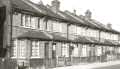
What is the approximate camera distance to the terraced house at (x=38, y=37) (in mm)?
27469

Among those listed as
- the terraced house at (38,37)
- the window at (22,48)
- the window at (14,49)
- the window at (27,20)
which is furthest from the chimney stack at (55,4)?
the window at (14,49)

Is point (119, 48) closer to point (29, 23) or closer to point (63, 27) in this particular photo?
point (63, 27)

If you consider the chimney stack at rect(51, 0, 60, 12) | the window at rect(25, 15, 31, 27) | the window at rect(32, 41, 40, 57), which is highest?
the chimney stack at rect(51, 0, 60, 12)

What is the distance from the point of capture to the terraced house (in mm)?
27469

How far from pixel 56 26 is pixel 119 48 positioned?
2894 cm

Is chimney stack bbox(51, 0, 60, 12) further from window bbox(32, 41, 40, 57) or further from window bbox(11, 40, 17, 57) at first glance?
Result: window bbox(11, 40, 17, 57)

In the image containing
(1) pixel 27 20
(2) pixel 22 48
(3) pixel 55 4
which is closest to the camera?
(2) pixel 22 48

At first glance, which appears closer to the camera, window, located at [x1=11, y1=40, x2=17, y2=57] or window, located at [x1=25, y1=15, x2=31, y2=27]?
window, located at [x1=11, y1=40, x2=17, y2=57]

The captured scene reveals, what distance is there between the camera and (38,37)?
30297mm

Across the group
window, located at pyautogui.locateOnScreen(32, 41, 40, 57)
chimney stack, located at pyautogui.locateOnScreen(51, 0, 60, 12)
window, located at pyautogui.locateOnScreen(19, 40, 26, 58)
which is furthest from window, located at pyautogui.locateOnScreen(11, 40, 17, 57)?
chimney stack, located at pyautogui.locateOnScreen(51, 0, 60, 12)

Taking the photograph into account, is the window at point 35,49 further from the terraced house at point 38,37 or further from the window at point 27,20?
the window at point 27,20

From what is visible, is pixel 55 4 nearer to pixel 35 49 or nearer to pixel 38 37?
pixel 38 37

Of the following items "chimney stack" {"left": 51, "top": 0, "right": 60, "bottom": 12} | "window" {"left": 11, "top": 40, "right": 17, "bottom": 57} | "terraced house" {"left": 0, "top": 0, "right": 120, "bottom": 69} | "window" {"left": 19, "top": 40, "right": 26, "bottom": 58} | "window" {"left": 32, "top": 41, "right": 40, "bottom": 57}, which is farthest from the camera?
"chimney stack" {"left": 51, "top": 0, "right": 60, "bottom": 12}

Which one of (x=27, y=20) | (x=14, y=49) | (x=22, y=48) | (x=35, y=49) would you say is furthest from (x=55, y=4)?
(x=14, y=49)
